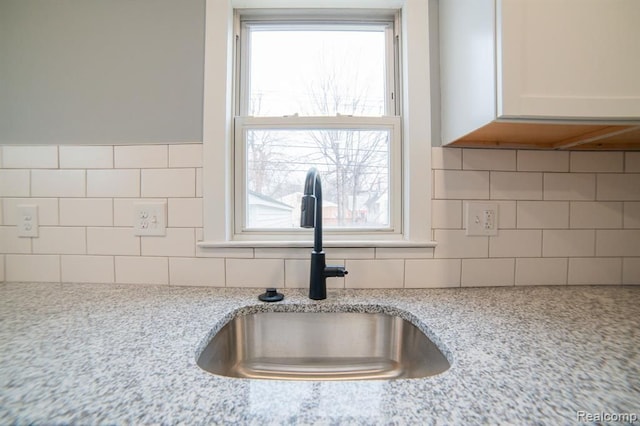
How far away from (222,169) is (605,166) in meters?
1.38

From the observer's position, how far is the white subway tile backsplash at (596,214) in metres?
0.91

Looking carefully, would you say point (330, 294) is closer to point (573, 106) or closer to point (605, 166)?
point (573, 106)

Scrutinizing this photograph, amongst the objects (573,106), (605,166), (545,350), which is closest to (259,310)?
(545,350)

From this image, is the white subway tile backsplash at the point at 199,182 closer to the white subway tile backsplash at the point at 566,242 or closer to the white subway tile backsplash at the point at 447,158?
the white subway tile backsplash at the point at 447,158

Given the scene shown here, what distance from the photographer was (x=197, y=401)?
37cm

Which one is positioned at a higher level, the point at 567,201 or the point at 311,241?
the point at 567,201

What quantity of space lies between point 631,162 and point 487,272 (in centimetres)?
66

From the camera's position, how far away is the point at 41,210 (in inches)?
36.1

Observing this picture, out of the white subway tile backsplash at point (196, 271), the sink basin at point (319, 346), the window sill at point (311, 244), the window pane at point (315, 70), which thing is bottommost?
the sink basin at point (319, 346)

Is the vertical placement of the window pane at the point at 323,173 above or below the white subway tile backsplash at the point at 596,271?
above

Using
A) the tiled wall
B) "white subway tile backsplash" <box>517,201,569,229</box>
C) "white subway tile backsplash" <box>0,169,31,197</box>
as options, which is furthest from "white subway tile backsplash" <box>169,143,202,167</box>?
"white subway tile backsplash" <box>517,201,569,229</box>

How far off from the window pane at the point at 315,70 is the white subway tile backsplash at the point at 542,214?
0.63 m

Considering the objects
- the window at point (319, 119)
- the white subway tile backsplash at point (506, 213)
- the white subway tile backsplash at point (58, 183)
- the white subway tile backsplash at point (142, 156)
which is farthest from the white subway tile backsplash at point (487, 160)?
the white subway tile backsplash at point (58, 183)

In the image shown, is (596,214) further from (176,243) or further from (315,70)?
(176,243)
